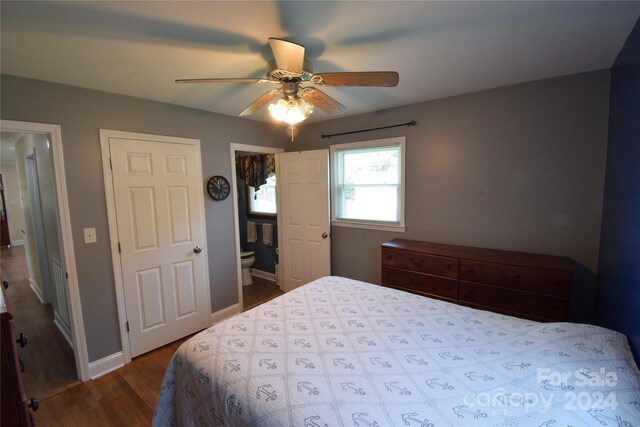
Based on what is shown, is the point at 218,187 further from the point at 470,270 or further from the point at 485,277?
the point at 485,277

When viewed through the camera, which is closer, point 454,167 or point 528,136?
point 528,136

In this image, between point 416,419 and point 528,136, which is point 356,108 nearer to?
point 528,136

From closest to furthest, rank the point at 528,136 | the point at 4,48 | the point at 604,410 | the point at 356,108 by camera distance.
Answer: the point at 604,410
the point at 4,48
the point at 528,136
the point at 356,108

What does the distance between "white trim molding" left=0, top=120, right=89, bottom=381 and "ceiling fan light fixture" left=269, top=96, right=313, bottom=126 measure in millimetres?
1705

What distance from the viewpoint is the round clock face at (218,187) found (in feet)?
9.52

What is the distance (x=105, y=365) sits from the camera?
227 centimetres

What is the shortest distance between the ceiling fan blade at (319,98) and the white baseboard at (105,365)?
2.70m

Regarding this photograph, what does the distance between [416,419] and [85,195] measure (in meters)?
2.67

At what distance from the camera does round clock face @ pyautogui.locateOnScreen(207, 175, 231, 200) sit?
2.90 m

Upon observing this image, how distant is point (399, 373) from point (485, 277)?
1.50 m

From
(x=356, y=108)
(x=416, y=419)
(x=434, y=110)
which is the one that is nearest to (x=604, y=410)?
(x=416, y=419)

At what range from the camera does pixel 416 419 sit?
93 cm

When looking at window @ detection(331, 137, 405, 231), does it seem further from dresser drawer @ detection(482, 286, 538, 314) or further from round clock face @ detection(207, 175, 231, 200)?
round clock face @ detection(207, 175, 231, 200)

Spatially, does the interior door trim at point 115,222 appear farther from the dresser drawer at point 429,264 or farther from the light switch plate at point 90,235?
the dresser drawer at point 429,264
